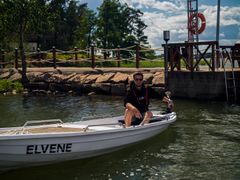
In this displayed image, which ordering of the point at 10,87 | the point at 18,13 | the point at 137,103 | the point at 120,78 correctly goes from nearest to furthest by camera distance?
the point at 137,103
the point at 120,78
the point at 10,87
the point at 18,13

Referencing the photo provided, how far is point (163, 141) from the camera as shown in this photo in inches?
423

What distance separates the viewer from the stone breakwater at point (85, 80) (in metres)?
20.7

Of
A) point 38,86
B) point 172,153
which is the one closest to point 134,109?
point 172,153

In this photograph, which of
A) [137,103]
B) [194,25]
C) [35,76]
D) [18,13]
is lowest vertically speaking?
[137,103]

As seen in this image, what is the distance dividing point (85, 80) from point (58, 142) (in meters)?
14.6

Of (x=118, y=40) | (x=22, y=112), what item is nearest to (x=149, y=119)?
(x=22, y=112)

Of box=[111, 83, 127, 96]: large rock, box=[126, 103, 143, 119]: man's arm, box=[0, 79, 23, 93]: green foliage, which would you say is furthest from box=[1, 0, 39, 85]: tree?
box=[126, 103, 143, 119]: man's arm

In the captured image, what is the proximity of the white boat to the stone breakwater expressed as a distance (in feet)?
33.7

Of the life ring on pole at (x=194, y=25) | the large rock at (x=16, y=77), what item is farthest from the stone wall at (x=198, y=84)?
the large rock at (x=16, y=77)

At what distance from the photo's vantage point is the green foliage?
76.4 feet

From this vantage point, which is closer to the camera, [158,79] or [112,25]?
[158,79]

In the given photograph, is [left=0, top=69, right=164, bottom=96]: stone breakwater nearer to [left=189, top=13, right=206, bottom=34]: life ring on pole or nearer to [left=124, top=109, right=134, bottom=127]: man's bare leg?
[left=189, top=13, right=206, bottom=34]: life ring on pole

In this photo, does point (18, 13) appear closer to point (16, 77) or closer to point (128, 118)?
point (16, 77)

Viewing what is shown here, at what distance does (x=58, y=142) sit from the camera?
798 cm
